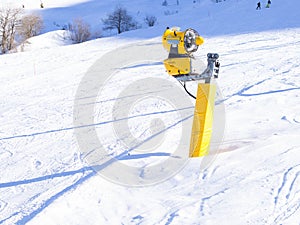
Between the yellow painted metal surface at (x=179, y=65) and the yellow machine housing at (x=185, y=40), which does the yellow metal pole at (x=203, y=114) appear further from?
the yellow machine housing at (x=185, y=40)

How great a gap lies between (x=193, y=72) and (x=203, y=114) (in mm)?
517

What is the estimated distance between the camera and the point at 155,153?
498 cm

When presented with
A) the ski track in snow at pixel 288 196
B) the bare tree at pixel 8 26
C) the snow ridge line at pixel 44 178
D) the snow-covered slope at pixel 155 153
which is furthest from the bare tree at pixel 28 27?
the ski track in snow at pixel 288 196

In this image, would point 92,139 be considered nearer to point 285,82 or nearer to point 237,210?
point 237,210

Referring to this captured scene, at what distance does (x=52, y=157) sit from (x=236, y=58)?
8.36m

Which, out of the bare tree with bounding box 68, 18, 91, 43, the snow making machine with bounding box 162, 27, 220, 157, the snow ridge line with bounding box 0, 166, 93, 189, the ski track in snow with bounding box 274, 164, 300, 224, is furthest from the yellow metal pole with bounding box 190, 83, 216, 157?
the bare tree with bounding box 68, 18, 91, 43

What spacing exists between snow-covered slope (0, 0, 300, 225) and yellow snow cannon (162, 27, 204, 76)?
3.91 feet

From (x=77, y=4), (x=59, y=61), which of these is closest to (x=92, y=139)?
(x=59, y=61)

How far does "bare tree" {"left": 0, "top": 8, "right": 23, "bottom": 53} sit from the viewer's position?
36.4m

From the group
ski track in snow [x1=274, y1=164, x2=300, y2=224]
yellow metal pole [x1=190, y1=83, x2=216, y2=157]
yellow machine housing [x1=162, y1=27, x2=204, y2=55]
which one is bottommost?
ski track in snow [x1=274, y1=164, x2=300, y2=224]

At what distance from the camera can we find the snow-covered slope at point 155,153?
12.0ft

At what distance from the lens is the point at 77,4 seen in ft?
220

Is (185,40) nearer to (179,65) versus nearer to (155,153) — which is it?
(179,65)

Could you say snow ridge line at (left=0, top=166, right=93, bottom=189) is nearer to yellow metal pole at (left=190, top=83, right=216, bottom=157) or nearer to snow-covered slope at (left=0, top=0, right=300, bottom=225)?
snow-covered slope at (left=0, top=0, right=300, bottom=225)
